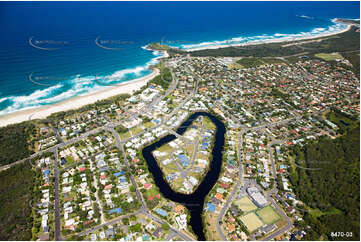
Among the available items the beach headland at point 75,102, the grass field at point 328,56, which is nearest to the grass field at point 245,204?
the beach headland at point 75,102

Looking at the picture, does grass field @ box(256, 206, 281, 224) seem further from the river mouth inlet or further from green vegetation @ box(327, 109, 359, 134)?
green vegetation @ box(327, 109, 359, 134)

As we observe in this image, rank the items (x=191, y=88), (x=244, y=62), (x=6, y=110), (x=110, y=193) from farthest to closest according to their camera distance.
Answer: (x=244, y=62)
(x=191, y=88)
(x=6, y=110)
(x=110, y=193)

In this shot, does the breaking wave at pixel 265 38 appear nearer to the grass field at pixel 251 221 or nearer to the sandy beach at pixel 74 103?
the sandy beach at pixel 74 103

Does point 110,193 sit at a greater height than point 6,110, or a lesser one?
lesser

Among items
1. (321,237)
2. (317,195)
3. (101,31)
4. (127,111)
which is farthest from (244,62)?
(101,31)

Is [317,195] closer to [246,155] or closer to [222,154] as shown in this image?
[246,155]

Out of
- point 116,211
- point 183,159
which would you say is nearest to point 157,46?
point 183,159

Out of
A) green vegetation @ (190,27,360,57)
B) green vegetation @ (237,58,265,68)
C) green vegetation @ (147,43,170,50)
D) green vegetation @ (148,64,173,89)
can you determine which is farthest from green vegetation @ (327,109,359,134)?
green vegetation @ (147,43,170,50)
